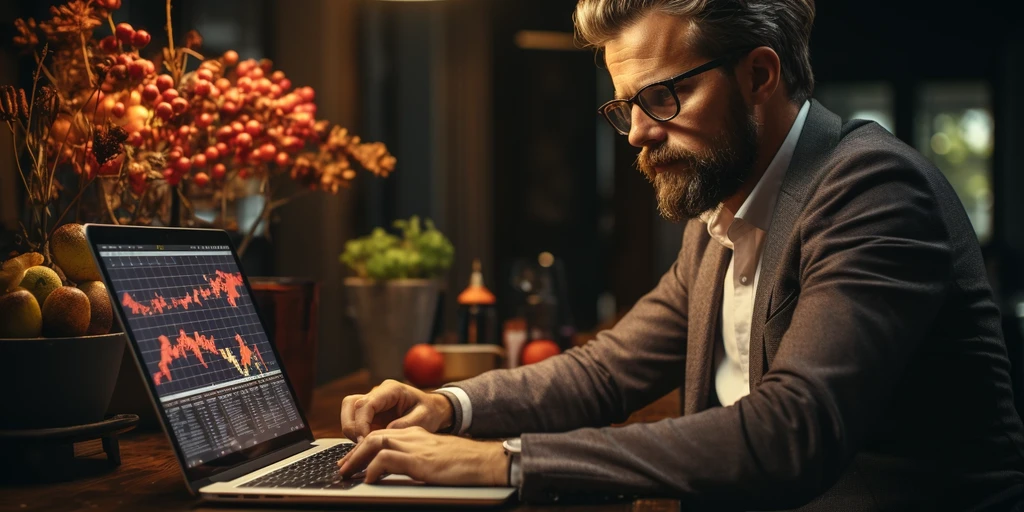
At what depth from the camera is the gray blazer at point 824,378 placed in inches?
42.5

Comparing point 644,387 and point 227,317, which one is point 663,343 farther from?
point 227,317

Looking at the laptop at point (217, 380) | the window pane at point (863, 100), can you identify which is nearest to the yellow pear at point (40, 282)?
the laptop at point (217, 380)

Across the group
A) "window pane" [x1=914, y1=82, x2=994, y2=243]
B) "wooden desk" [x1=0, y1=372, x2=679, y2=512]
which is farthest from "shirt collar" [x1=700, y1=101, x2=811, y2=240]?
"window pane" [x1=914, y1=82, x2=994, y2=243]

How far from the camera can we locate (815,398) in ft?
3.63

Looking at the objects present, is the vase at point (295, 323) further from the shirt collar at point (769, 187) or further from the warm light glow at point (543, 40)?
the warm light glow at point (543, 40)

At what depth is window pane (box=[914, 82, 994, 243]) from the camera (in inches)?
288

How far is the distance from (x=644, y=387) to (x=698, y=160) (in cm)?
43

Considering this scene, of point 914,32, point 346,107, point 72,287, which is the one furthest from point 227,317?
point 914,32

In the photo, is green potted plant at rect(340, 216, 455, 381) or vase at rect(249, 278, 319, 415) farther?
green potted plant at rect(340, 216, 455, 381)

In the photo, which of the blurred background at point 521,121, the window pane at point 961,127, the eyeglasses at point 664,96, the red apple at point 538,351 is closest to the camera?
the eyeglasses at point 664,96

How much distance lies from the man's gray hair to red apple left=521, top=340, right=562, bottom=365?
2.44 ft

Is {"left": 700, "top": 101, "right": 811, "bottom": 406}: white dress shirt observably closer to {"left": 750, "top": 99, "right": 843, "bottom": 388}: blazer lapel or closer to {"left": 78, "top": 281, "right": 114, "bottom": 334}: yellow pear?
{"left": 750, "top": 99, "right": 843, "bottom": 388}: blazer lapel

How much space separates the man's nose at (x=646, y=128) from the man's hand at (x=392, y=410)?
52cm

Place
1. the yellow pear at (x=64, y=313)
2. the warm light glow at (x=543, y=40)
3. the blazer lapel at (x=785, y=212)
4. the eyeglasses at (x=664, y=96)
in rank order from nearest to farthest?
the yellow pear at (x=64, y=313), the blazer lapel at (x=785, y=212), the eyeglasses at (x=664, y=96), the warm light glow at (x=543, y=40)
